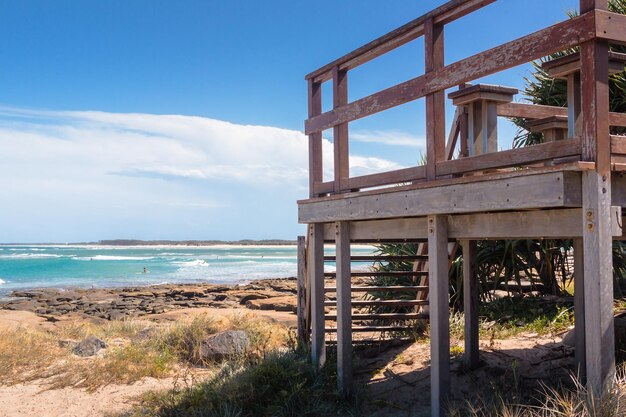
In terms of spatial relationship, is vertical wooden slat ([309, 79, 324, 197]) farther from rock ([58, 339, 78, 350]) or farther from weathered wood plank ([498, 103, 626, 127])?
rock ([58, 339, 78, 350])

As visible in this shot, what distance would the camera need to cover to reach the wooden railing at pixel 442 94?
4.27 m

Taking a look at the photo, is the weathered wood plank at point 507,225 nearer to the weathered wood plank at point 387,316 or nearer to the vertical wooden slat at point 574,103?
the vertical wooden slat at point 574,103

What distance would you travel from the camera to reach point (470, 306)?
792 centimetres

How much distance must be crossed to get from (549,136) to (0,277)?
148 feet

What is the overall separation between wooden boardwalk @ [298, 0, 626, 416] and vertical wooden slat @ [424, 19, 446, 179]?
1 centimetres

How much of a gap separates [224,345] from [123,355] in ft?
4.87

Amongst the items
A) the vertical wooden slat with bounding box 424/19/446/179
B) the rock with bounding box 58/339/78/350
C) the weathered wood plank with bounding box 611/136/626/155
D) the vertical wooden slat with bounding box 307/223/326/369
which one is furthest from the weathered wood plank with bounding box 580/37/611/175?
the rock with bounding box 58/339/78/350

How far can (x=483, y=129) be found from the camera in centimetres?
624

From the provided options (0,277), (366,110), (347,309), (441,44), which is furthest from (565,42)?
(0,277)

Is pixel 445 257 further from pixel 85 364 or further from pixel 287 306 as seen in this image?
pixel 287 306

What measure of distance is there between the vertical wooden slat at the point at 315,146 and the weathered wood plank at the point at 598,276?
12.9 feet

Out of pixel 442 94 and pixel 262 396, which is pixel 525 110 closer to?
pixel 442 94

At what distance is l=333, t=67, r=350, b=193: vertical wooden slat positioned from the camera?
23.5 ft

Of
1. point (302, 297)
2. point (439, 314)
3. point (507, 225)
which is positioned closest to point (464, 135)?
point (439, 314)
